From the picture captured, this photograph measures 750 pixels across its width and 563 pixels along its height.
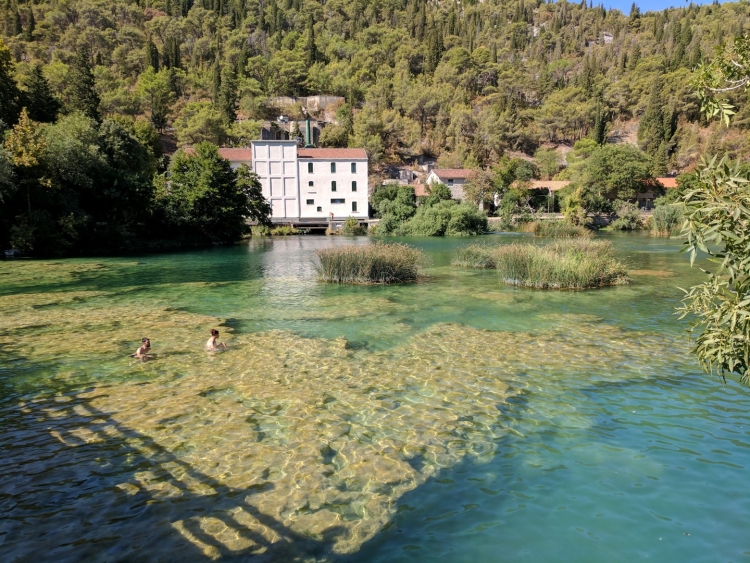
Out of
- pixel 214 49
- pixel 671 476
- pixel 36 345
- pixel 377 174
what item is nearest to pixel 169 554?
pixel 671 476

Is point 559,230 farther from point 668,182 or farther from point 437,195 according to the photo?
point 668,182

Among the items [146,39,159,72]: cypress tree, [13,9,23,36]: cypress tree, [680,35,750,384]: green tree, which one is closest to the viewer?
[680,35,750,384]: green tree

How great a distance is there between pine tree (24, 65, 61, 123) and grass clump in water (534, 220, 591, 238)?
4746 cm

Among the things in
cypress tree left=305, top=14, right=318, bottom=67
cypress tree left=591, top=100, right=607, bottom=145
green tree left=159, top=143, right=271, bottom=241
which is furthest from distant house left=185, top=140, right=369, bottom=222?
cypress tree left=305, top=14, right=318, bottom=67

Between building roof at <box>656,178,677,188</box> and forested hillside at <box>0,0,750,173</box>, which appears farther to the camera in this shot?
forested hillside at <box>0,0,750,173</box>

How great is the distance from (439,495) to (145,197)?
135 ft

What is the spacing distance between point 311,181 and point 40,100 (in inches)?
1201

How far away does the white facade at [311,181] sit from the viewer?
6462 cm

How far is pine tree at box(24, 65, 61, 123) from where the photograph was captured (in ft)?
142

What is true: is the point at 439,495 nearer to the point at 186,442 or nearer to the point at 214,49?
the point at 186,442

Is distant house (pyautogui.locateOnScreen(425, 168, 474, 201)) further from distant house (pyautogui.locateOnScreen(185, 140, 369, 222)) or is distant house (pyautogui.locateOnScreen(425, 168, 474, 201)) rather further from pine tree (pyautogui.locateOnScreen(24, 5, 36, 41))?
pine tree (pyautogui.locateOnScreen(24, 5, 36, 41))

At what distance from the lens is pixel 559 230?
4853 centimetres

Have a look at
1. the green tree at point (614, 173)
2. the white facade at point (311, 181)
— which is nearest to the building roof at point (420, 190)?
the white facade at point (311, 181)

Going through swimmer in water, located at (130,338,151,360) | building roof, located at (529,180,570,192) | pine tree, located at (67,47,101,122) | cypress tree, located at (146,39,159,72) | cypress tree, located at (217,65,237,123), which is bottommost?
swimmer in water, located at (130,338,151,360)
